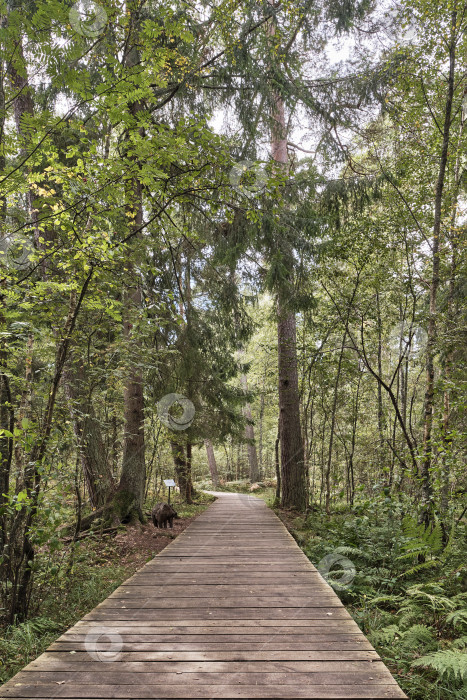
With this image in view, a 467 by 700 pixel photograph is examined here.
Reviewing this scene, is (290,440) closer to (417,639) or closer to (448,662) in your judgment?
(417,639)

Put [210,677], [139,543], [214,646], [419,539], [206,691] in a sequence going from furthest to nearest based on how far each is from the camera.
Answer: [139,543] → [419,539] → [214,646] → [210,677] → [206,691]

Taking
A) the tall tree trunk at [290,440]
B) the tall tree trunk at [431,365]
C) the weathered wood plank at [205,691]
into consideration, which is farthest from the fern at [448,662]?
the tall tree trunk at [290,440]

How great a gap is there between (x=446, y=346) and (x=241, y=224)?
5206mm

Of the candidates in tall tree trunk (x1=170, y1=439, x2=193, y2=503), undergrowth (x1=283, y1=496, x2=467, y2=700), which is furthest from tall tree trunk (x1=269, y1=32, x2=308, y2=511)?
tall tree trunk (x1=170, y1=439, x2=193, y2=503)

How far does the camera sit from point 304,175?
31.1 feet

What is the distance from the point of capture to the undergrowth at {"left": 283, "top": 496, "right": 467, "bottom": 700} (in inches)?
115

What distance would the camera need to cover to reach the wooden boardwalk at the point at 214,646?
2301 mm

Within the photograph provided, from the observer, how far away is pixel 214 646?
9.22ft

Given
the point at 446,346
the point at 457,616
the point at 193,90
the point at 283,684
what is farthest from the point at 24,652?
the point at 193,90
